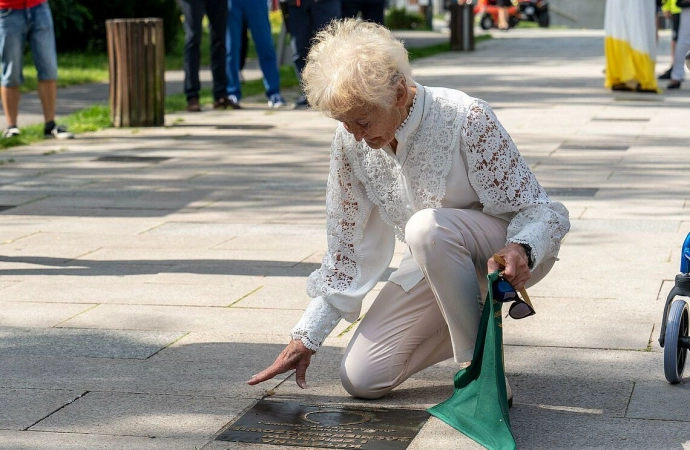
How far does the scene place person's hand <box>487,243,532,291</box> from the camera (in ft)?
11.1

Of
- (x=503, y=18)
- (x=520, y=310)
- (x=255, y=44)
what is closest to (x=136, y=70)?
(x=255, y=44)

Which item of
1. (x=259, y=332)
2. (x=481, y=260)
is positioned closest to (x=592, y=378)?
(x=481, y=260)

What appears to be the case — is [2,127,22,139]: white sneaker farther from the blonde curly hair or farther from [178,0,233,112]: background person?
the blonde curly hair

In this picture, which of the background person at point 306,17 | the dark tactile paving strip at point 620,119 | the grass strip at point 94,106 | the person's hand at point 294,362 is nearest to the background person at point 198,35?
the grass strip at point 94,106

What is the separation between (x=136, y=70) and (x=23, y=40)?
3.67 ft

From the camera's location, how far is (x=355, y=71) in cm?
338

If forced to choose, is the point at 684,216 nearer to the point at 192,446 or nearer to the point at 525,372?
the point at 525,372

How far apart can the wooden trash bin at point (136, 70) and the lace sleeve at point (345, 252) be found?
7022 mm

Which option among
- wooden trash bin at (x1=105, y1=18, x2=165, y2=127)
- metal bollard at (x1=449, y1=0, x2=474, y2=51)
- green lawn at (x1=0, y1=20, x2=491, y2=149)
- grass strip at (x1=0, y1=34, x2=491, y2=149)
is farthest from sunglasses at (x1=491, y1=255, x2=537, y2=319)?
metal bollard at (x1=449, y1=0, x2=474, y2=51)

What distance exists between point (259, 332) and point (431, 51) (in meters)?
18.2

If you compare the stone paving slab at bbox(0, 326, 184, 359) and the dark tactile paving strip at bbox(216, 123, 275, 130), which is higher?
the stone paving slab at bbox(0, 326, 184, 359)

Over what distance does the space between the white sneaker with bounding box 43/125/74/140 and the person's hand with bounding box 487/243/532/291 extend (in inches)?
294

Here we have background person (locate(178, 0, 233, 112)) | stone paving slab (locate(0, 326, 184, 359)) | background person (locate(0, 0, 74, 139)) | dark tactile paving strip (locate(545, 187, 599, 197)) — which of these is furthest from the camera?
background person (locate(178, 0, 233, 112))

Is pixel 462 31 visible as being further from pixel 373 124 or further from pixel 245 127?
pixel 373 124
